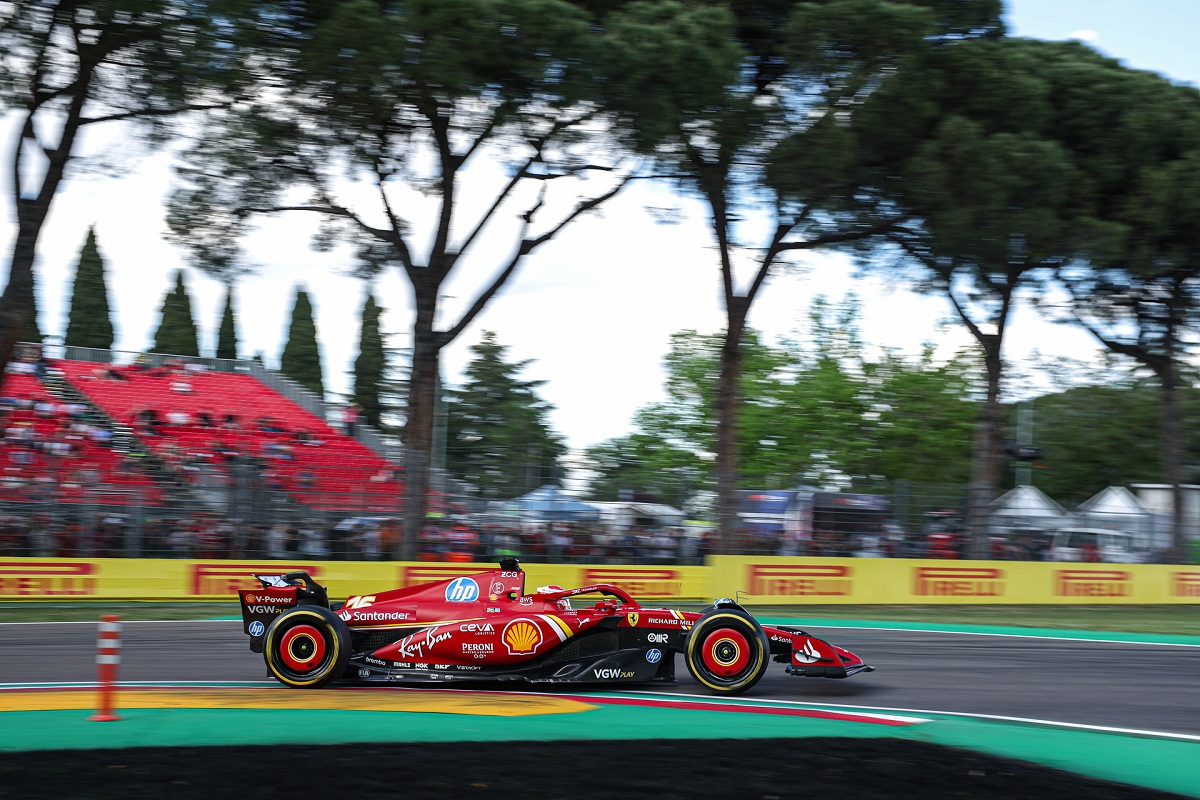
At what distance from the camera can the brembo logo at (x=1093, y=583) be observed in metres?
19.0

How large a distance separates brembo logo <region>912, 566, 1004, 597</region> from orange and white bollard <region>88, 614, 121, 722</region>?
545 inches

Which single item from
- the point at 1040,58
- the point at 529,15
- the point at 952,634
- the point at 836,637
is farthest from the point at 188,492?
the point at 1040,58

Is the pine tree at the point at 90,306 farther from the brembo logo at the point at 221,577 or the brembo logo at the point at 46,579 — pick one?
the brembo logo at the point at 221,577

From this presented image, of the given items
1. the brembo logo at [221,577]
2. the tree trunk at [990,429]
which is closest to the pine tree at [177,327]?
the brembo logo at [221,577]

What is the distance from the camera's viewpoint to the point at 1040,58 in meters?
19.4

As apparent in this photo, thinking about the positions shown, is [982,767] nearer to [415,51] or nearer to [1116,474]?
[415,51]

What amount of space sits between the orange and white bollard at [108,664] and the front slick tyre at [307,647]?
4.43 feet

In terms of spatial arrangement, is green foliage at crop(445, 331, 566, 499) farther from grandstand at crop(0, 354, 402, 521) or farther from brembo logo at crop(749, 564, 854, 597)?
brembo logo at crop(749, 564, 854, 597)

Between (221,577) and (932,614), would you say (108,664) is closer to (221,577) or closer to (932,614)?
(221,577)

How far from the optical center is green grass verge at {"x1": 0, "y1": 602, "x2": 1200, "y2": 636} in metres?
13.6

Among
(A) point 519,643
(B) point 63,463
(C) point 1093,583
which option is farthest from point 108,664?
(C) point 1093,583

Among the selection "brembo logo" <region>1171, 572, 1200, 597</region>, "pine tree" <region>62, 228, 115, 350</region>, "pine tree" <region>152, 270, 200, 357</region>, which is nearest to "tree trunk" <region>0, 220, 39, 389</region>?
"brembo logo" <region>1171, 572, 1200, 597</region>

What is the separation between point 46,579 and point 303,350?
108ft

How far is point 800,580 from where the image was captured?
17062 millimetres
